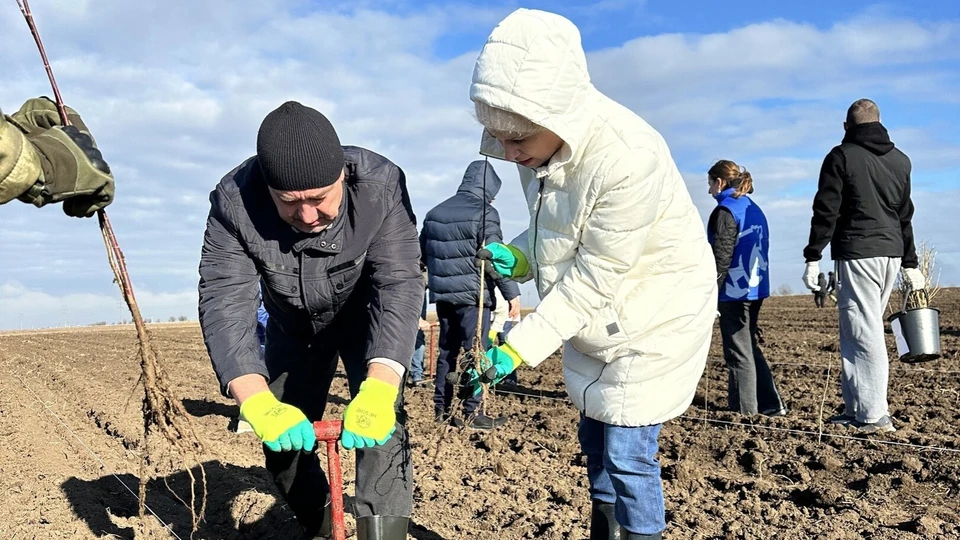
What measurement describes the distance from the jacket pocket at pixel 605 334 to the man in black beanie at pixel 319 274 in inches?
24.3

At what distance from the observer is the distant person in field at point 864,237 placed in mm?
5418

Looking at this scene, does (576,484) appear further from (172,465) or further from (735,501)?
(172,465)

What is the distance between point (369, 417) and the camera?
2645 millimetres

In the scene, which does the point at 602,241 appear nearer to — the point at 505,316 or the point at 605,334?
the point at 605,334

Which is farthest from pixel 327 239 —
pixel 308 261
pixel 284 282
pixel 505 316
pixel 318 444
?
pixel 505 316

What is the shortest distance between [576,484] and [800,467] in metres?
1.25

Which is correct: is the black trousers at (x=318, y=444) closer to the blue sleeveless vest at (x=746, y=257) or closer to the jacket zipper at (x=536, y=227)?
the jacket zipper at (x=536, y=227)

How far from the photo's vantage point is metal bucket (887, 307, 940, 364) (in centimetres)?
561

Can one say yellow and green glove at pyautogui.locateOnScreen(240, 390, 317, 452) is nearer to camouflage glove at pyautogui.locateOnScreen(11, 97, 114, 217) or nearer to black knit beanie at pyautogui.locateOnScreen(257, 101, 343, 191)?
black knit beanie at pyautogui.locateOnScreen(257, 101, 343, 191)

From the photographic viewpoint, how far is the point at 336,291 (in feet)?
10.1

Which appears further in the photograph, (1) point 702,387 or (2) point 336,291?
(1) point 702,387

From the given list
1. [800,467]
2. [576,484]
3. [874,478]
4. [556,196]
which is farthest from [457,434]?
[556,196]

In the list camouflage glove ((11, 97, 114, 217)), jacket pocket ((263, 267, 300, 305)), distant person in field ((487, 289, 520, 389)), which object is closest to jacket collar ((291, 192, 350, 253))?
jacket pocket ((263, 267, 300, 305))

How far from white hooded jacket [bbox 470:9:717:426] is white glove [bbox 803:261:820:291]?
330 centimetres
